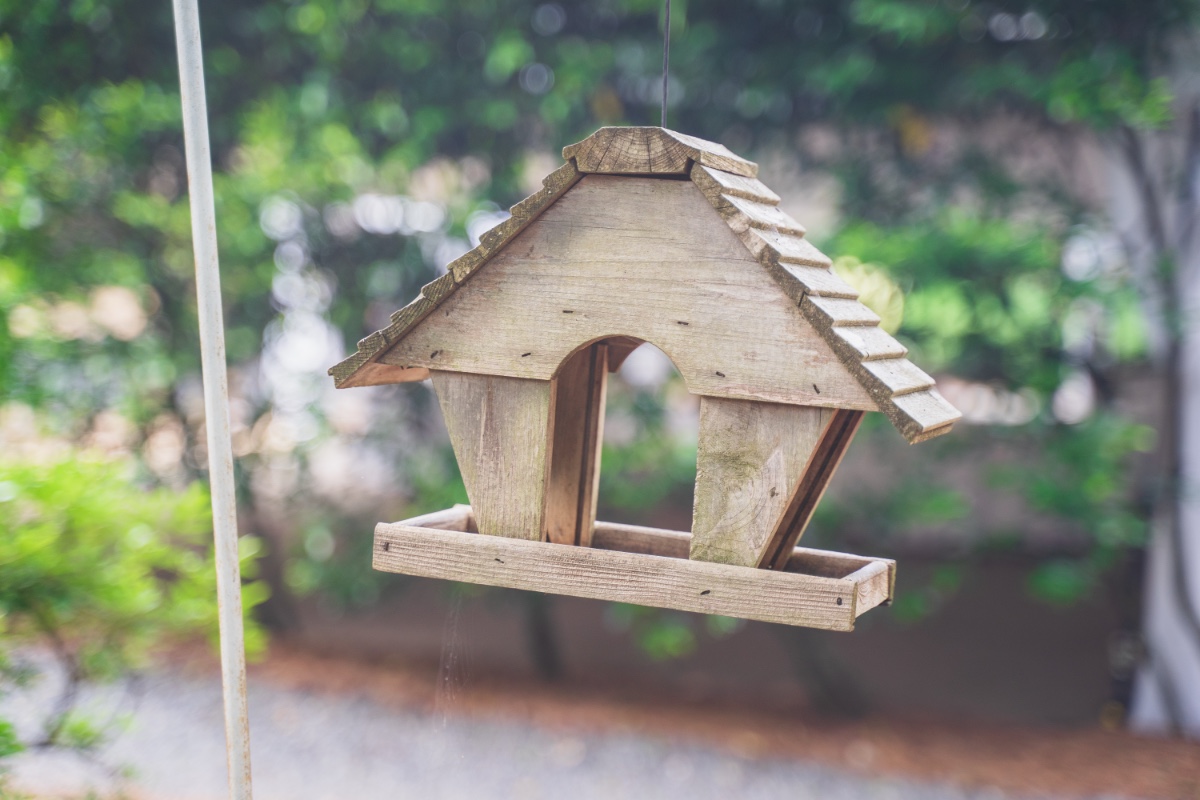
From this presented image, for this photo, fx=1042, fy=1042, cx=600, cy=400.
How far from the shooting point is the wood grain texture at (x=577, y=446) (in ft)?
6.26

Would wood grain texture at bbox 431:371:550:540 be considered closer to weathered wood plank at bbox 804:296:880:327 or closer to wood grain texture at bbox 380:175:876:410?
wood grain texture at bbox 380:175:876:410

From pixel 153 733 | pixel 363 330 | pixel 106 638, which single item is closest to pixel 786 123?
pixel 363 330

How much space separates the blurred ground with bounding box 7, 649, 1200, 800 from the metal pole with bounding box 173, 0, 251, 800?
252 centimetres

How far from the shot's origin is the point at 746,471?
1.59 m

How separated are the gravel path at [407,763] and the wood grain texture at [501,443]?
2.75 meters

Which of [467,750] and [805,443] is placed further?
[467,750]

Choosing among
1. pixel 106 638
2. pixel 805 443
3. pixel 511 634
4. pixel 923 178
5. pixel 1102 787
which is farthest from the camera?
pixel 511 634

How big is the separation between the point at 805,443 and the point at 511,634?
16.3ft

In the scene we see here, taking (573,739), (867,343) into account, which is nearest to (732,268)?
Result: (867,343)

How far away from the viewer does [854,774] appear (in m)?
4.83

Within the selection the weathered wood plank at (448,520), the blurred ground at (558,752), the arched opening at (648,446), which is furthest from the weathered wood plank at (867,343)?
the blurred ground at (558,752)

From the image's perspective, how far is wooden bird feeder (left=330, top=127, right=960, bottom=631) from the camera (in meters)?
1.51

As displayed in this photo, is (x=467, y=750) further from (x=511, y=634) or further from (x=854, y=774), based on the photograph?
(x=854, y=774)

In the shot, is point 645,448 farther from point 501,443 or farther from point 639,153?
point 639,153
